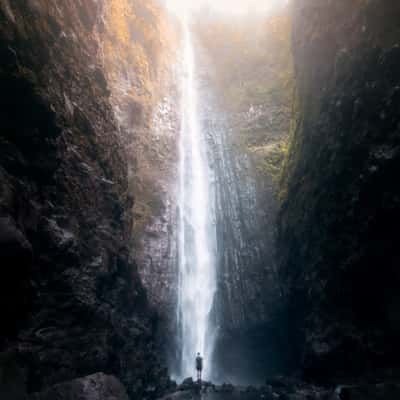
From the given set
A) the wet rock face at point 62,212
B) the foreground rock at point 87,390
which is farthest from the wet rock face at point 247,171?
the foreground rock at point 87,390

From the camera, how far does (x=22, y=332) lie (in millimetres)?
7977

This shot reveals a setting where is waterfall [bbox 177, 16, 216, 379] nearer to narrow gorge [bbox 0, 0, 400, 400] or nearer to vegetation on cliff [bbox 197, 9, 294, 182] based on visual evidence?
narrow gorge [bbox 0, 0, 400, 400]

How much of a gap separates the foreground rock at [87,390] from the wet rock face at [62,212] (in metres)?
0.62

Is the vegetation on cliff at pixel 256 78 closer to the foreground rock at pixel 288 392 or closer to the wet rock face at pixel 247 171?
the wet rock face at pixel 247 171

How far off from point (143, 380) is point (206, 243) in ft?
34.0

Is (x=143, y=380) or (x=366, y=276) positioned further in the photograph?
(x=143, y=380)

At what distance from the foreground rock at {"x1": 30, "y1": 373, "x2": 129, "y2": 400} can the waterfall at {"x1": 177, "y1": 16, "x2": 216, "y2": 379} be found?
9.77 meters

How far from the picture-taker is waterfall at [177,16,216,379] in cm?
1942

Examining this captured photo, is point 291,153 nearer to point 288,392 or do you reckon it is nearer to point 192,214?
point 192,214

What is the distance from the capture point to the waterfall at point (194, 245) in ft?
63.7

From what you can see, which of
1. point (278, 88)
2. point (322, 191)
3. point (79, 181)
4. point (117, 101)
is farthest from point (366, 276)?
point (278, 88)

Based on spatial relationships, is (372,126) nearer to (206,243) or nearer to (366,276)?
(366,276)

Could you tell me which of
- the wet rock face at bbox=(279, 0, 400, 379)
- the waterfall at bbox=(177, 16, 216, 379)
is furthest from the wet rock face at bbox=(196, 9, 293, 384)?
the wet rock face at bbox=(279, 0, 400, 379)

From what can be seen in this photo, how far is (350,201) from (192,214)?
12368 millimetres
